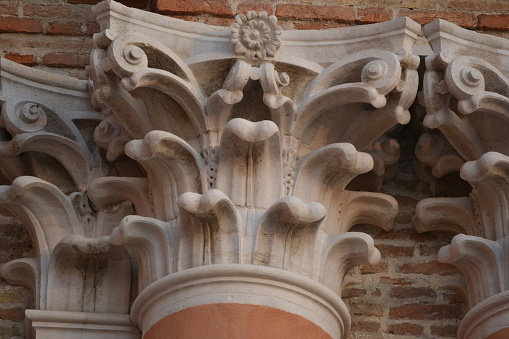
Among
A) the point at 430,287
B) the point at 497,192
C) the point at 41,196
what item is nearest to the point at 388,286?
the point at 430,287

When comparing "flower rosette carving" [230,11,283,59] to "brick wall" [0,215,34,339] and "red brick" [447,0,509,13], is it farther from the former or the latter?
"brick wall" [0,215,34,339]

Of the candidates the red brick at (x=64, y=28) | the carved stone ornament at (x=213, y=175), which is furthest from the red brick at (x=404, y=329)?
the red brick at (x=64, y=28)

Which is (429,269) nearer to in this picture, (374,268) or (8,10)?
(374,268)

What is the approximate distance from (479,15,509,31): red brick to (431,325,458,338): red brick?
127 centimetres

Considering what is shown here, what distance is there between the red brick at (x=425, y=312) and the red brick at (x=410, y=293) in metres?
0.04

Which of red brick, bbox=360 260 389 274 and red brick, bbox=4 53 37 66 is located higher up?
red brick, bbox=4 53 37 66

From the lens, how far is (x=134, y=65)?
226 inches

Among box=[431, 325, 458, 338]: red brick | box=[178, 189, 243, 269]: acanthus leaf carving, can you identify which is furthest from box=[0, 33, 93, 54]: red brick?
box=[431, 325, 458, 338]: red brick

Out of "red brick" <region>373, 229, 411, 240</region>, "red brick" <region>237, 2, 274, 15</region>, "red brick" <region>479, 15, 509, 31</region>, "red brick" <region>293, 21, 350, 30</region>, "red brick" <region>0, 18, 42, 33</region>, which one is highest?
"red brick" <region>0, 18, 42, 33</region>

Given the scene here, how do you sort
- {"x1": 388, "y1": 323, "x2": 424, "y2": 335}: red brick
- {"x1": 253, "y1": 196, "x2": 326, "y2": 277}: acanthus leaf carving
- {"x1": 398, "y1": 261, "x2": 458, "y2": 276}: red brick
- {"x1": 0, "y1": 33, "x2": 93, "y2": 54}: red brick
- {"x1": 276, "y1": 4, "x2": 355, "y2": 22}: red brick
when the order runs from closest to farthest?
{"x1": 253, "y1": 196, "x2": 326, "y2": 277}: acanthus leaf carving < {"x1": 388, "y1": 323, "x2": 424, "y2": 335}: red brick < {"x1": 398, "y1": 261, "x2": 458, "y2": 276}: red brick < {"x1": 276, "y1": 4, "x2": 355, "y2": 22}: red brick < {"x1": 0, "y1": 33, "x2": 93, "y2": 54}: red brick

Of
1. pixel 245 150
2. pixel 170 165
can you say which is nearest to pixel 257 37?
pixel 245 150

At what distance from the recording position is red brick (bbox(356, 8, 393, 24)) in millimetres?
6320

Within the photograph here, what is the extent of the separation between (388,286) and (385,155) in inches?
20.1

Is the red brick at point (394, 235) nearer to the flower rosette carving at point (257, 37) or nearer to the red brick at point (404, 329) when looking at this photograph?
the red brick at point (404, 329)
